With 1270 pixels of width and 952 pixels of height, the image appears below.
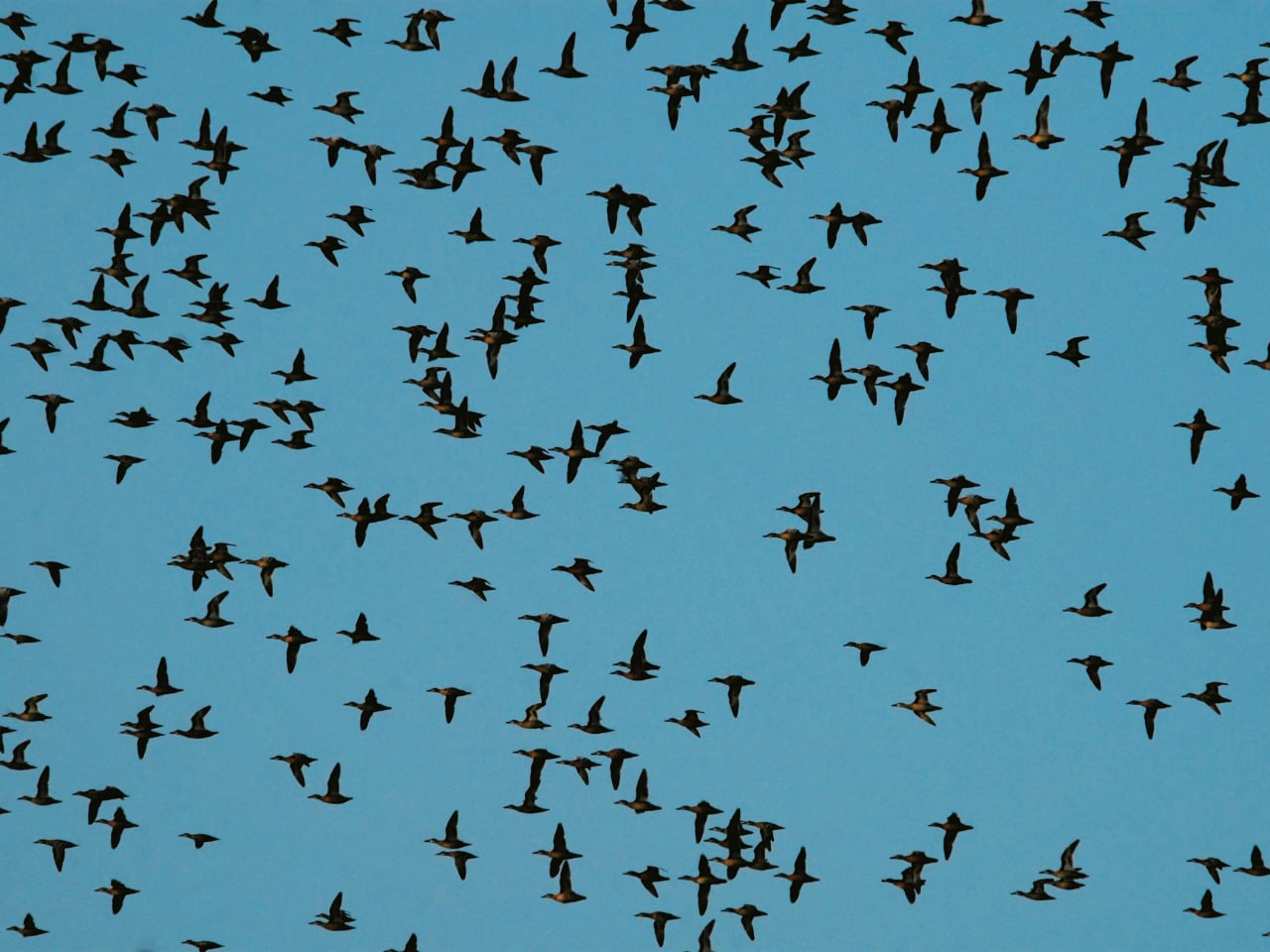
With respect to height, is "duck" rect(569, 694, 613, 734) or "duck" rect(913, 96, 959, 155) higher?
"duck" rect(913, 96, 959, 155)

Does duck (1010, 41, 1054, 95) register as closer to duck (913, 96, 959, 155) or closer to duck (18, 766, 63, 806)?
duck (913, 96, 959, 155)

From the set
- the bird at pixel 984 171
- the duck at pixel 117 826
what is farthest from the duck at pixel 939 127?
the duck at pixel 117 826

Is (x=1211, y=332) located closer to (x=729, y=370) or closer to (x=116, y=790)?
(x=729, y=370)

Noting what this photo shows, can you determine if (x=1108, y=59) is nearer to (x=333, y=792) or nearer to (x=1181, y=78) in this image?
(x=1181, y=78)

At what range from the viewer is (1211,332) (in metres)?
73.3

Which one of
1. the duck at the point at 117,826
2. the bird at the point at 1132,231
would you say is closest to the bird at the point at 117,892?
the duck at the point at 117,826

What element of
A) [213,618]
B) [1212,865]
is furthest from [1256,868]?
[213,618]

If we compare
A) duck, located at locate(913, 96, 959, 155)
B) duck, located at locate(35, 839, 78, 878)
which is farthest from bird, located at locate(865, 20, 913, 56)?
duck, located at locate(35, 839, 78, 878)

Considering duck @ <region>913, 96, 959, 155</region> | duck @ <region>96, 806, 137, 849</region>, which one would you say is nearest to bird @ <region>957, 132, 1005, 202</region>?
duck @ <region>913, 96, 959, 155</region>

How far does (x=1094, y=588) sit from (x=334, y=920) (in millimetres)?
24920

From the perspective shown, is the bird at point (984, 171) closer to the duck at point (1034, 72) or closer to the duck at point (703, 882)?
the duck at point (1034, 72)

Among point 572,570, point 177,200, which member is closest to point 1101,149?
point 572,570

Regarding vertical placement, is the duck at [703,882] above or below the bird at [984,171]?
below

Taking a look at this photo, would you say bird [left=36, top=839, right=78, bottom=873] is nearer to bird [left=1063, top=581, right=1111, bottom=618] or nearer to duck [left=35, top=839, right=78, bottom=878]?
duck [left=35, top=839, right=78, bottom=878]
